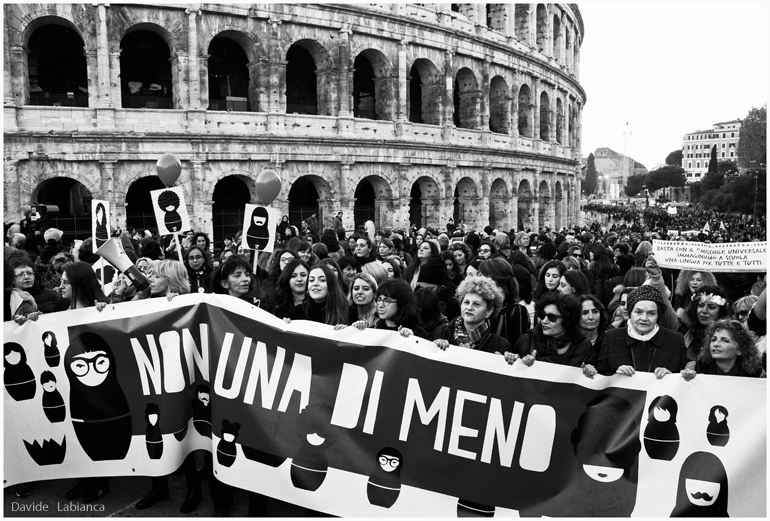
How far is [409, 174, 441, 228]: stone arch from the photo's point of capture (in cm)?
2758

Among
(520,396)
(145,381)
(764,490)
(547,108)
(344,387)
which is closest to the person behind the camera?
(764,490)

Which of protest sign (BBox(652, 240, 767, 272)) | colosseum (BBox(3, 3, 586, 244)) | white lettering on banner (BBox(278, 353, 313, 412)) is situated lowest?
white lettering on banner (BBox(278, 353, 313, 412))

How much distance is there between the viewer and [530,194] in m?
33.2

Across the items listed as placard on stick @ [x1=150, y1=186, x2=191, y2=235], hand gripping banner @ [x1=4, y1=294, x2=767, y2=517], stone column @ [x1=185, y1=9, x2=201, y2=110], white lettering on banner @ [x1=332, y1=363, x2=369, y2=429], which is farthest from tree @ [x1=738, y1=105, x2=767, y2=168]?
white lettering on banner @ [x1=332, y1=363, x2=369, y2=429]

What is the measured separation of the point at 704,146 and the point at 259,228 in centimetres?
16218

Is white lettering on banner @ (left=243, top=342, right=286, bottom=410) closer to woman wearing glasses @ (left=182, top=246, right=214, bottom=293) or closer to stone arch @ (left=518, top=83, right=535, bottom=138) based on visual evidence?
woman wearing glasses @ (left=182, top=246, right=214, bottom=293)

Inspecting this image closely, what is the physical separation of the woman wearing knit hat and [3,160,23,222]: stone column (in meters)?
19.0

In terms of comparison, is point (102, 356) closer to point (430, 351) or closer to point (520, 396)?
point (430, 351)

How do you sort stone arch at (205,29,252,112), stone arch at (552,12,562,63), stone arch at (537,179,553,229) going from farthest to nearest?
stone arch at (552,12,562,63) < stone arch at (537,179,553,229) < stone arch at (205,29,252,112)

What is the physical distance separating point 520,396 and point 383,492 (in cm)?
122

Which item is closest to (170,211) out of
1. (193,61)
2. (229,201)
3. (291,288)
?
(291,288)

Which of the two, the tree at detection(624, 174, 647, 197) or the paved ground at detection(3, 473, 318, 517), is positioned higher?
the tree at detection(624, 174, 647, 197)

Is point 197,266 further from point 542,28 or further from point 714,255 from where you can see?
point 542,28

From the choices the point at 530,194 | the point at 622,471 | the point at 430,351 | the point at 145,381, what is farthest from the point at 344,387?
the point at 530,194
